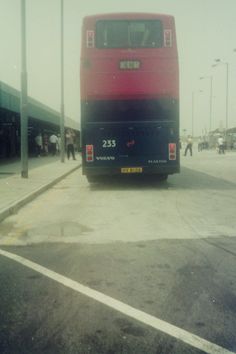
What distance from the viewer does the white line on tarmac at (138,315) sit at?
3.92 meters

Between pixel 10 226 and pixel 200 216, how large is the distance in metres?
3.57

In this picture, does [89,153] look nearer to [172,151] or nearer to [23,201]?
[172,151]

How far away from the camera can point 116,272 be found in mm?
6133

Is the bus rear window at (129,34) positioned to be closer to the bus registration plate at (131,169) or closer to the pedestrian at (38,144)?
the bus registration plate at (131,169)

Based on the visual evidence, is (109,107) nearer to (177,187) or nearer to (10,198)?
(177,187)

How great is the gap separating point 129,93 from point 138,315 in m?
11.9

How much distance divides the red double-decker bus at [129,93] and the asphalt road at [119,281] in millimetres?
4930

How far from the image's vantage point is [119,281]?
18.8 feet

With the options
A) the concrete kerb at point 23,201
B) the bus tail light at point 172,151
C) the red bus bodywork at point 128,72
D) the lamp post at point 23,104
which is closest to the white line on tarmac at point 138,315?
the concrete kerb at point 23,201

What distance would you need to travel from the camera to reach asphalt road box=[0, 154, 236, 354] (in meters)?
4.07

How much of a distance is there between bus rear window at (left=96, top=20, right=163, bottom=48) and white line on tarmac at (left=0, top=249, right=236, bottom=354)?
34.3 feet

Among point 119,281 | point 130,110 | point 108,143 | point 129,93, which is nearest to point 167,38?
point 129,93

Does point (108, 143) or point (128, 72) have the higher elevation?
point (128, 72)

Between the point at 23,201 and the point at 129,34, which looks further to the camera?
the point at 129,34
